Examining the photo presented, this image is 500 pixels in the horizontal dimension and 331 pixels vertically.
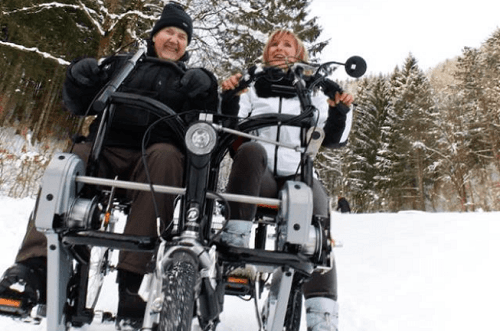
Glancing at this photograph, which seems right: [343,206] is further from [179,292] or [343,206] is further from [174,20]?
[174,20]

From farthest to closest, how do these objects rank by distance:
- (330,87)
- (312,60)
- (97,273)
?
(312,60), (97,273), (330,87)

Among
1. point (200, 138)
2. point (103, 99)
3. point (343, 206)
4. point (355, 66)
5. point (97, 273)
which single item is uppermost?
point (355, 66)

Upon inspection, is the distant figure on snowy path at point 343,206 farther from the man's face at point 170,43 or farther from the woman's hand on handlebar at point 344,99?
the man's face at point 170,43

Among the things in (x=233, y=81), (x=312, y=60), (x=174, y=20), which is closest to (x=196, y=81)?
(x=233, y=81)

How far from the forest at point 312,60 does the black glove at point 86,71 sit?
5116 mm

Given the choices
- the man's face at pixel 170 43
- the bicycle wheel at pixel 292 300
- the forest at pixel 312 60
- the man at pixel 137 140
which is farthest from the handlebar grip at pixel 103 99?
the forest at pixel 312 60

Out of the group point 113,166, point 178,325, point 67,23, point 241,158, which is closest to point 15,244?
point 113,166

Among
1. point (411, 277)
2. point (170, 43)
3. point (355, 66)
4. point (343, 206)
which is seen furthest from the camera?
point (411, 277)

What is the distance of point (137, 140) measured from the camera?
252 cm

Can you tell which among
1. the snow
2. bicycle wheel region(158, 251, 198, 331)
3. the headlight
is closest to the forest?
the snow

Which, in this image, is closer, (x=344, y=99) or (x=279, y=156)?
(x=344, y=99)

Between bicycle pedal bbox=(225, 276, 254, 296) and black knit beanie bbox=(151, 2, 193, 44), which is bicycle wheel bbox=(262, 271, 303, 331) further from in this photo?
black knit beanie bbox=(151, 2, 193, 44)

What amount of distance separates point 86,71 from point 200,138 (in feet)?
3.34

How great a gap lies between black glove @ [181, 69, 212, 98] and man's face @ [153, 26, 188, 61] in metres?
0.81
